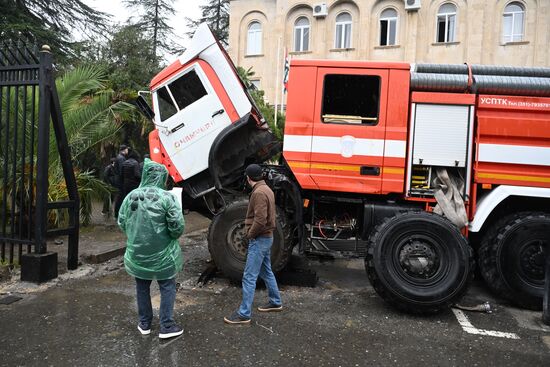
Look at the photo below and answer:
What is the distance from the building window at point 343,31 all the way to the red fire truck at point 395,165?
19584mm

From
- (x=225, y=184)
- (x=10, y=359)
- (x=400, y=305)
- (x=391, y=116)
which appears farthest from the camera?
(x=225, y=184)

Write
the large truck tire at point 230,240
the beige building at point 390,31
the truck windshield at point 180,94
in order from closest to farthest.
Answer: the large truck tire at point 230,240 < the truck windshield at point 180,94 < the beige building at point 390,31

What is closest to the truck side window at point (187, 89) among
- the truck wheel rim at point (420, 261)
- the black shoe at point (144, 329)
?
the black shoe at point (144, 329)

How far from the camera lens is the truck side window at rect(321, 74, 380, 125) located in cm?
537

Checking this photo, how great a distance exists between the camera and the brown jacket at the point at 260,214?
4438 millimetres

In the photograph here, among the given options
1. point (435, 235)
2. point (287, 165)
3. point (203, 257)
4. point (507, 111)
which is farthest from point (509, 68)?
point (203, 257)

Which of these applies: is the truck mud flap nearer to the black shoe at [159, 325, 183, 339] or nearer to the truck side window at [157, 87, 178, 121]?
the truck side window at [157, 87, 178, 121]

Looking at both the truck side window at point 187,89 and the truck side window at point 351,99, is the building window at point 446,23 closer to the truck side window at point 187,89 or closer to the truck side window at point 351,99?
the truck side window at point 351,99

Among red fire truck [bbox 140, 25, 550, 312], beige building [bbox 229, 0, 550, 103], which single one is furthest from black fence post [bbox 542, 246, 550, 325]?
beige building [bbox 229, 0, 550, 103]

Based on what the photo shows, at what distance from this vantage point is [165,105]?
6055 millimetres

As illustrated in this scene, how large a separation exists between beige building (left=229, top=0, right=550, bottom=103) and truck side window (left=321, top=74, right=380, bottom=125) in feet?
59.3

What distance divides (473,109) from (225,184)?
10.4 ft

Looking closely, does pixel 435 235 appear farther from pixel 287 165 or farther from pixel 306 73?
pixel 306 73

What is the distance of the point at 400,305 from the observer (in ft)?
15.6
